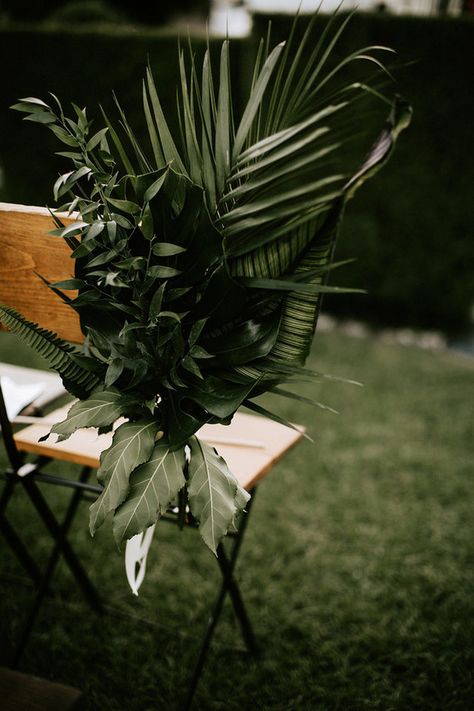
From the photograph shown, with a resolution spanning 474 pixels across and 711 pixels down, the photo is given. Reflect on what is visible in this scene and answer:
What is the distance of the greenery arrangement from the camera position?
1253mm

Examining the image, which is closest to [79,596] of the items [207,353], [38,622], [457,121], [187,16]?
[38,622]

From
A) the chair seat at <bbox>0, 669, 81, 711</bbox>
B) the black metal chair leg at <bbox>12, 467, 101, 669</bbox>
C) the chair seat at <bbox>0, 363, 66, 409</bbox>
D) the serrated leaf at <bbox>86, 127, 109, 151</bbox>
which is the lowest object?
the black metal chair leg at <bbox>12, 467, 101, 669</bbox>

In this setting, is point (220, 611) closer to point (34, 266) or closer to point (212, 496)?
point (212, 496)

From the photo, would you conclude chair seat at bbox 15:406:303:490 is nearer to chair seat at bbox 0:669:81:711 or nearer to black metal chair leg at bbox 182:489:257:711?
black metal chair leg at bbox 182:489:257:711

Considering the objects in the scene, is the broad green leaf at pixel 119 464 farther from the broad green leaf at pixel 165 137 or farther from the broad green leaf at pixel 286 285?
the broad green leaf at pixel 165 137

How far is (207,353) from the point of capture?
1296 millimetres

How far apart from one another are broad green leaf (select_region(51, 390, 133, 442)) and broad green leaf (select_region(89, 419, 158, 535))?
40 mm

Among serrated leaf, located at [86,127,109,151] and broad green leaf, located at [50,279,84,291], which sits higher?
serrated leaf, located at [86,127,109,151]

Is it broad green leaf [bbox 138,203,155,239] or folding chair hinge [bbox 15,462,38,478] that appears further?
folding chair hinge [bbox 15,462,38,478]

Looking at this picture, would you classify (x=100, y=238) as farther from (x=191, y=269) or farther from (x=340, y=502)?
(x=340, y=502)

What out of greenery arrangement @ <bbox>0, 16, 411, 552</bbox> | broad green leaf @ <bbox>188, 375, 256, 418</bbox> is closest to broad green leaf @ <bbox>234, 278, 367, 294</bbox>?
greenery arrangement @ <bbox>0, 16, 411, 552</bbox>

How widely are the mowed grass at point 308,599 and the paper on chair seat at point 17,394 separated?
2.34ft

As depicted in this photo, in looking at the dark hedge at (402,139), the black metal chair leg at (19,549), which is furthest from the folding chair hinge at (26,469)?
the dark hedge at (402,139)

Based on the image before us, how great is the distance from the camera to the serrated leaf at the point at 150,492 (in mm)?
1240
